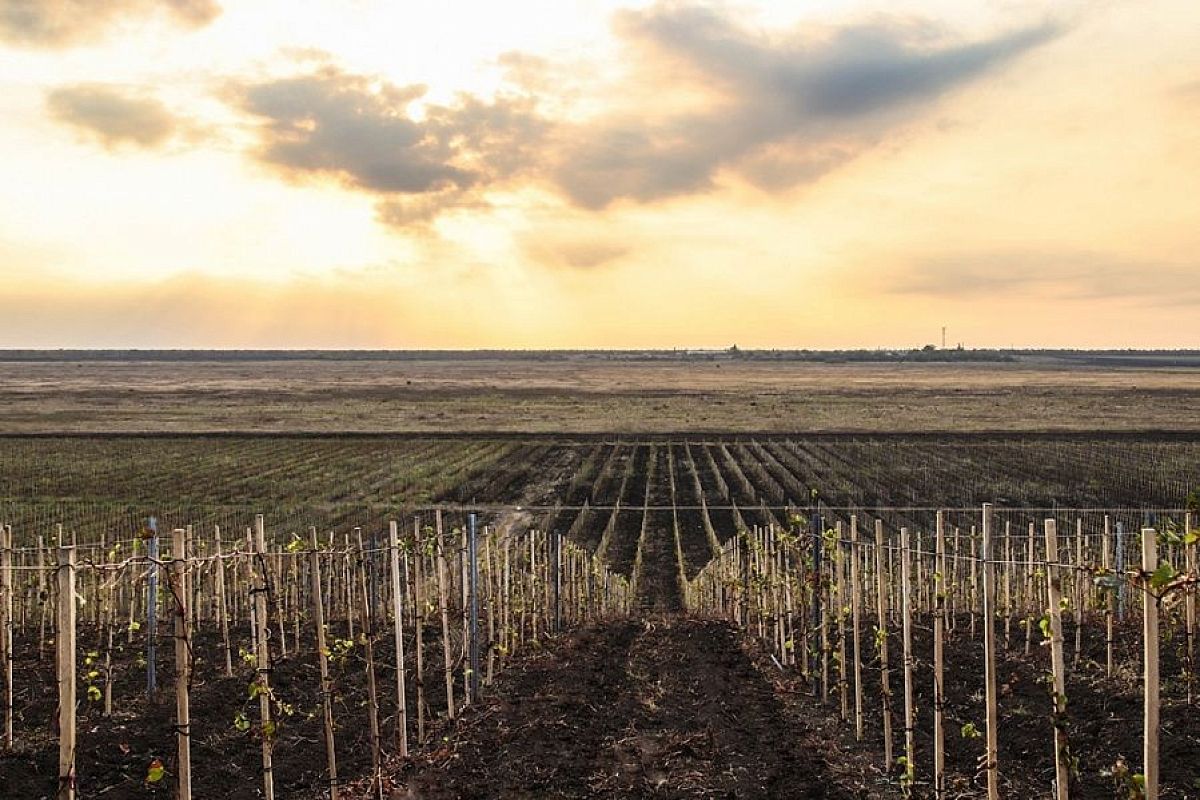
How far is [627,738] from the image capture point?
9242 mm

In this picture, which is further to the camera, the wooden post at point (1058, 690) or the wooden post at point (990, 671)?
the wooden post at point (990, 671)

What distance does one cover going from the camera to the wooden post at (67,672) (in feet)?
17.5

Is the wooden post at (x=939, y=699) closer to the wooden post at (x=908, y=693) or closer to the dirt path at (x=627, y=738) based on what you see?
the wooden post at (x=908, y=693)

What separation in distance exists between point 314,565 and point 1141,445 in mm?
51702

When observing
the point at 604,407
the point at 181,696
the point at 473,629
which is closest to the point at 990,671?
the point at 181,696

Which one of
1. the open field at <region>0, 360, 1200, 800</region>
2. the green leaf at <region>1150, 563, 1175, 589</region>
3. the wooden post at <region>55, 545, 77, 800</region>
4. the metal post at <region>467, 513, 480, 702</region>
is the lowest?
the open field at <region>0, 360, 1200, 800</region>

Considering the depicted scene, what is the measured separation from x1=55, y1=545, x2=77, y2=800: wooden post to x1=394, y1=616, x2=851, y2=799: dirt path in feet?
10.4

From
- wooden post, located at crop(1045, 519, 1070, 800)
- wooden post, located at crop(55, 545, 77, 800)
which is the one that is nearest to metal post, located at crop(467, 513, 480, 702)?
wooden post, located at crop(55, 545, 77, 800)

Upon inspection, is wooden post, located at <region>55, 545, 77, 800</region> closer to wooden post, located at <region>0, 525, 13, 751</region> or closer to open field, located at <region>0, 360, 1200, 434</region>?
wooden post, located at <region>0, 525, 13, 751</region>

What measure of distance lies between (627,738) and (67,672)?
5746mm

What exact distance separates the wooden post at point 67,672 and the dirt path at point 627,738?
10.4ft

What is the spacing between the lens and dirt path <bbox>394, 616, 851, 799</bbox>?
7.92 meters

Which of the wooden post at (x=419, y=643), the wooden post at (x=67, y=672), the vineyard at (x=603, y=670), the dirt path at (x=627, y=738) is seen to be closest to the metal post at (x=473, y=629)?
the vineyard at (x=603, y=670)

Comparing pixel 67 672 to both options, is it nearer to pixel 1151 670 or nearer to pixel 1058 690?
pixel 1058 690
